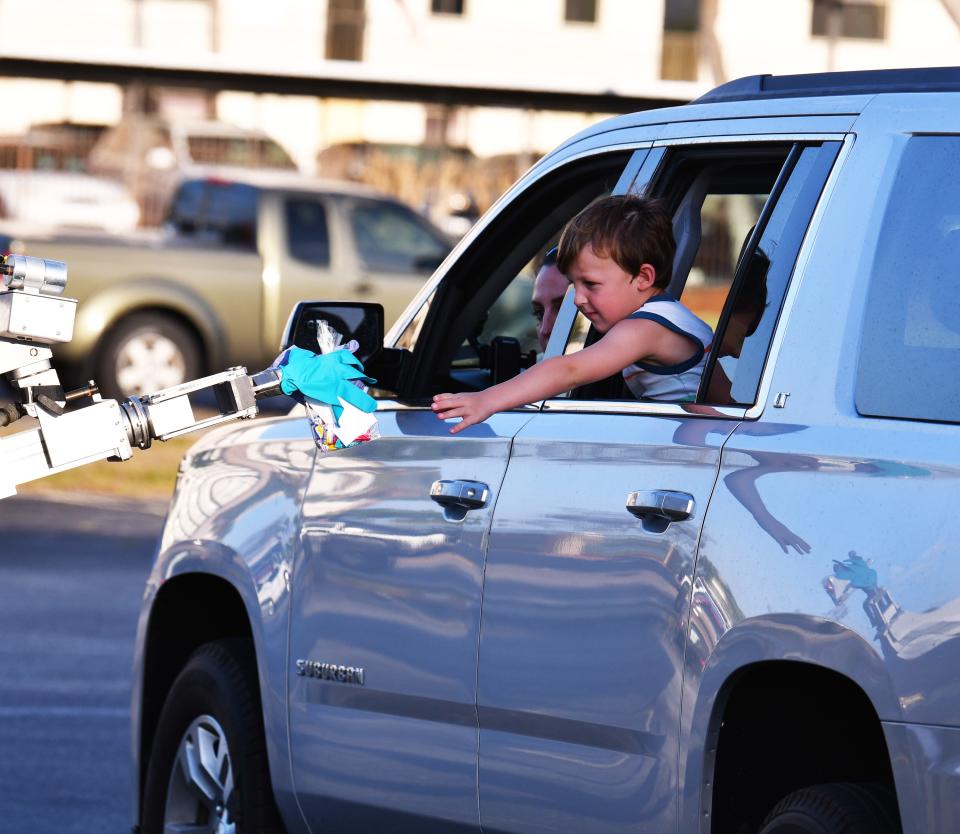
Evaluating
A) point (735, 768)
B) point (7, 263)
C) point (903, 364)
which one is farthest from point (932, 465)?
point (7, 263)

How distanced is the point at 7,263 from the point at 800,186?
1.49 metres

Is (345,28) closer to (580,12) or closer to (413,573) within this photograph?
(580,12)

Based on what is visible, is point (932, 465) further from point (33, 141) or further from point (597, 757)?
point (33, 141)

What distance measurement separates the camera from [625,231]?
401 centimetres

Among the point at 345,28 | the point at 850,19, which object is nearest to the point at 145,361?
the point at 345,28

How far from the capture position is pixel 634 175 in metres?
4.23

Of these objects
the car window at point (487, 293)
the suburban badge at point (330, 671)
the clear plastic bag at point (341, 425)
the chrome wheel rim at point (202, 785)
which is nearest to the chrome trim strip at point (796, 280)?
the clear plastic bag at point (341, 425)

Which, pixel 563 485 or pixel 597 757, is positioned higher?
pixel 563 485

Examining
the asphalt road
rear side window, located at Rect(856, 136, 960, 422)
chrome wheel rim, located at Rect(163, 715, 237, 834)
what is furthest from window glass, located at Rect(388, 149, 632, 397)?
the asphalt road

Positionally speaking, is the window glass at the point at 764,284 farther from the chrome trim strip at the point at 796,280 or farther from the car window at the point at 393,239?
the car window at the point at 393,239

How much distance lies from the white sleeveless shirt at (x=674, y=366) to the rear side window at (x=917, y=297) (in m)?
0.59

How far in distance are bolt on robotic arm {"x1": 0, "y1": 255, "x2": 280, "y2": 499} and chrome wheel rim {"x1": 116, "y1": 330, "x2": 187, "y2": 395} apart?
532 inches

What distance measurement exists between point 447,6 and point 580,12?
7.41 ft

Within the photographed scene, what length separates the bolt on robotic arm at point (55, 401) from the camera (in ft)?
12.4
